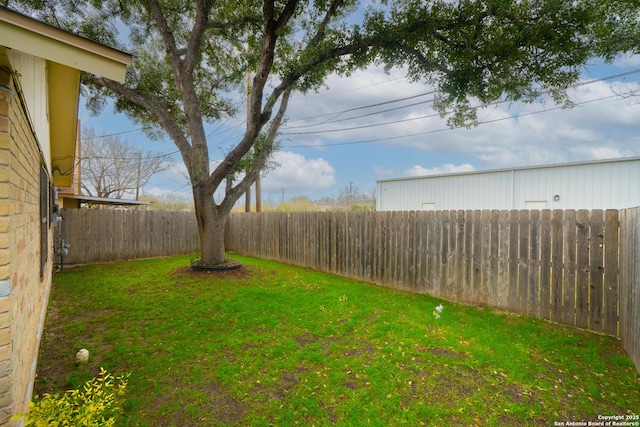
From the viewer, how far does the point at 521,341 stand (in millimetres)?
3771

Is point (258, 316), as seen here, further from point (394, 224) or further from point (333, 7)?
point (333, 7)

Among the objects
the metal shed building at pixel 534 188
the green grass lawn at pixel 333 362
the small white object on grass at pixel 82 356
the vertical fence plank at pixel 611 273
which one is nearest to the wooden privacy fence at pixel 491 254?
the vertical fence plank at pixel 611 273

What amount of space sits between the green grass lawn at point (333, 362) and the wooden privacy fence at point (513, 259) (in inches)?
12.1

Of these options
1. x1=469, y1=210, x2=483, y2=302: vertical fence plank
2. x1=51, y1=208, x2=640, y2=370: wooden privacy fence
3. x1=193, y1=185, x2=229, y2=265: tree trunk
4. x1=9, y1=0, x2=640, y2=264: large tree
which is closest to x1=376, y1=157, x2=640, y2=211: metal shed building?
x1=9, y1=0, x2=640, y2=264: large tree

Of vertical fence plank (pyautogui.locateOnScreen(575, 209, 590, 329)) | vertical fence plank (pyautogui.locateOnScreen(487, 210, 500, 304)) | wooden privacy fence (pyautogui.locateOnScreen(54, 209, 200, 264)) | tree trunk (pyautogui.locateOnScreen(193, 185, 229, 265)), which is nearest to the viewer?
vertical fence plank (pyautogui.locateOnScreen(575, 209, 590, 329))

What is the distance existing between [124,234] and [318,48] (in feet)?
27.6

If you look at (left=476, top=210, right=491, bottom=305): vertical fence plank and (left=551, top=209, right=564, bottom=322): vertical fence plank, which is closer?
(left=551, top=209, right=564, bottom=322): vertical fence plank

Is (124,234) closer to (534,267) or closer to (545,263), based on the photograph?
(534,267)

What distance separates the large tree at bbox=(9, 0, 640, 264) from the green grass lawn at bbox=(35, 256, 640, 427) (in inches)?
128

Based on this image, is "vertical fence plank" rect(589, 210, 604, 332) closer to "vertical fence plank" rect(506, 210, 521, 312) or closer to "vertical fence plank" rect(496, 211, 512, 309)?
"vertical fence plank" rect(506, 210, 521, 312)

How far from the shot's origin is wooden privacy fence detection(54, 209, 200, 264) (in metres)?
9.12

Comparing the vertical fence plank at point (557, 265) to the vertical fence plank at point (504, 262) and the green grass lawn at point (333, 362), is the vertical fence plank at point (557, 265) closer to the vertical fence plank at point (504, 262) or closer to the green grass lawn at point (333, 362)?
the green grass lawn at point (333, 362)

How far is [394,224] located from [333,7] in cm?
472

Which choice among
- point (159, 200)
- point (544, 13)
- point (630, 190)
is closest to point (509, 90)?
point (544, 13)
